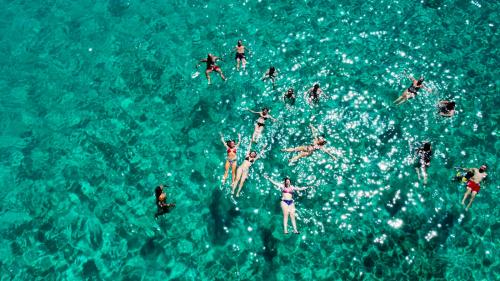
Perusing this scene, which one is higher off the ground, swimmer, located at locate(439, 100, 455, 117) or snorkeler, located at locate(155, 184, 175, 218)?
swimmer, located at locate(439, 100, 455, 117)

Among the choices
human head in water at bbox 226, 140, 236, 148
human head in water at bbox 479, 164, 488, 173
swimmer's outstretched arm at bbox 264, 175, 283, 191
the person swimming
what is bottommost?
swimmer's outstretched arm at bbox 264, 175, 283, 191

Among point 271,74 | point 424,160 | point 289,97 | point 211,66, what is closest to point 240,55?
point 211,66

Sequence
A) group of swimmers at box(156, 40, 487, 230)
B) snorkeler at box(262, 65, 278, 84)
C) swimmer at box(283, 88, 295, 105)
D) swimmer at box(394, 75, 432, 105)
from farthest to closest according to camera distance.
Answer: snorkeler at box(262, 65, 278, 84) < swimmer at box(283, 88, 295, 105) < swimmer at box(394, 75, 432, 105) < group of swimmers at box(156, 40, 487, 230)

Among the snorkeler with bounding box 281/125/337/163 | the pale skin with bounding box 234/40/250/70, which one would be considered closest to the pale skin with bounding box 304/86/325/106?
the snorkeler with bounding box 281/125/337/163

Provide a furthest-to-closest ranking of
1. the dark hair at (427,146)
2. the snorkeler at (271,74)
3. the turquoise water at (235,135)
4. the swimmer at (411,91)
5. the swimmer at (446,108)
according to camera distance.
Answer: the snorkeler at (271,74)
the swimmer at (411,91)
the swimmer at (446,108)
the dark hair at (427,146)
the turquoise water at (235,135)

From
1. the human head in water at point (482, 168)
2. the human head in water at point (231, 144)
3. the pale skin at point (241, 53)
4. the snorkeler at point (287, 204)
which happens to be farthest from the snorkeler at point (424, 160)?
the pale skin at point (241, 53)

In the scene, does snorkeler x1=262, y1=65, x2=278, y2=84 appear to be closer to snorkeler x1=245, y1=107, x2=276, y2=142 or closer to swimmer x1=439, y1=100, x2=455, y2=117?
snorkeler x1=245, y1=107, x2=276, y2=142

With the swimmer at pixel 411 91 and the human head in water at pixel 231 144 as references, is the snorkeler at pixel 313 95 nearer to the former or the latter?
the swimmer at pixel 411 91
